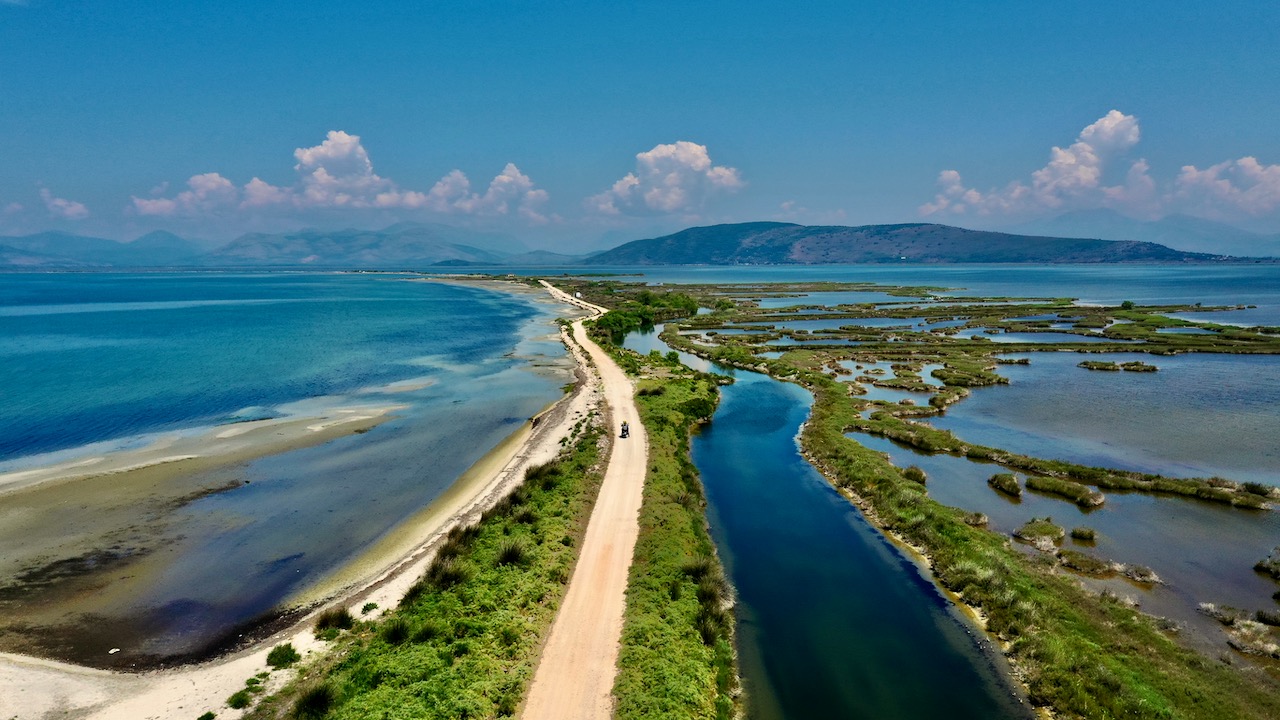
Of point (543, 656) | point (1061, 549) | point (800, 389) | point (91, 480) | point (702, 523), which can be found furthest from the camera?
point (800, 389)

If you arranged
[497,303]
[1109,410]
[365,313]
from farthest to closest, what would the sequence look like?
[497,303] < [365,313] < [1109,410]

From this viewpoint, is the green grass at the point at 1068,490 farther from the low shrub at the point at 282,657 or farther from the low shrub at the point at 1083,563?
the low shrub at the point at 282,657

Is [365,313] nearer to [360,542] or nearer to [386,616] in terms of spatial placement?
[360,542]

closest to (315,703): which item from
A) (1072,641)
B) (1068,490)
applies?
(1072,641)

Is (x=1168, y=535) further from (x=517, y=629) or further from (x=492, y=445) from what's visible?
(x=492, y=445)

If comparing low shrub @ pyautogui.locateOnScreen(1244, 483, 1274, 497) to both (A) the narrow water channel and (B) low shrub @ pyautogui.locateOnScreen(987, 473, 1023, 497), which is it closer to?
(B) low shrub @ pyautogui.locateOnScreen(987, 473, 1023, 497)

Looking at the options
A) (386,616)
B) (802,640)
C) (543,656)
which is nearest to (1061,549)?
(802,640)
